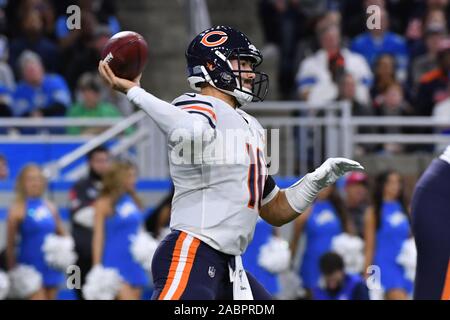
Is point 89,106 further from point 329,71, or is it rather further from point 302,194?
point 302,194

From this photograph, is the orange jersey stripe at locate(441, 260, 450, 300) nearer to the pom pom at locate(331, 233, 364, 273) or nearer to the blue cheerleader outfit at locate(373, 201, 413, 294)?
the pom pom at locate(331, 233, 364, 273)

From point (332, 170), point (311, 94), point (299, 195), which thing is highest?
point (311, 94)

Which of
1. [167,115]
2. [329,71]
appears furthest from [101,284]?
[167,115]

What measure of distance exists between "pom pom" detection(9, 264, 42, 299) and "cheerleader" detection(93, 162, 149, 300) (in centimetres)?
56

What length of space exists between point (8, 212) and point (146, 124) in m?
1.72

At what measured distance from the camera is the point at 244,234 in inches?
244

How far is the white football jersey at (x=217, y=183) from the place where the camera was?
6.12 metres

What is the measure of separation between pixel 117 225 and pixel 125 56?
5.38 m

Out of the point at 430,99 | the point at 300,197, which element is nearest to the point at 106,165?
the point at 430,99

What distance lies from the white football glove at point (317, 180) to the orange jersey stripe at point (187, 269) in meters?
0.70

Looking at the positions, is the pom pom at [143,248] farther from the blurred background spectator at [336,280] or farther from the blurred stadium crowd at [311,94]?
the blurred background spectator at [336,280]

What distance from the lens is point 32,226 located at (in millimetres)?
11453

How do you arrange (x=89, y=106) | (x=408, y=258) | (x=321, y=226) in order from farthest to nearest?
(x=89, y=106)
(x=321, y=226)
(x=408, y=258)

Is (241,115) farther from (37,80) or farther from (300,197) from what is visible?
(37,80)
